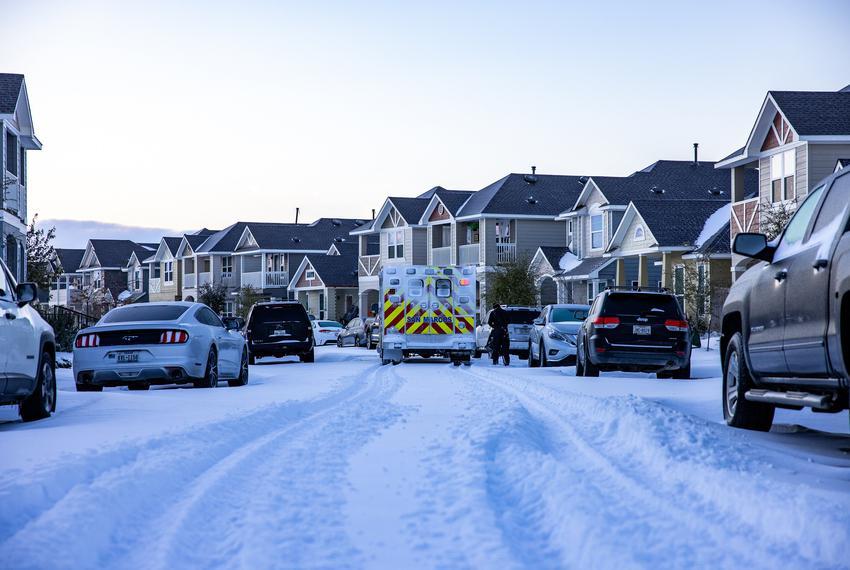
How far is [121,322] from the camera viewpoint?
17016 mm

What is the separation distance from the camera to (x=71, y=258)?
385 ft

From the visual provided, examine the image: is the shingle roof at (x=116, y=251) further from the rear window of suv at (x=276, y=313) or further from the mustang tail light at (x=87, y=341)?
the mustang tail light at (x=87, y=341)

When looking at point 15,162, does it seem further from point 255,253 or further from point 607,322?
point 255,253

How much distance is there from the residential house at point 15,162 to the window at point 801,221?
92.2 feet

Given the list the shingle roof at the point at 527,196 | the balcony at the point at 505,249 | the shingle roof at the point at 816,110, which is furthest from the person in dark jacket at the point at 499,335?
the shingle roof at the point at 527,196

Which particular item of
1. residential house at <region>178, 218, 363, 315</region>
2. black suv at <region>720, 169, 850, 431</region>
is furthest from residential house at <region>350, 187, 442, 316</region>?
black suv at <region>720, 169, 850, 431</region>

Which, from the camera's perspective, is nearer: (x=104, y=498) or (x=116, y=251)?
(x=104, y=498)

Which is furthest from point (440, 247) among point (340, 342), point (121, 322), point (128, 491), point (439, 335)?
point (128, 491)

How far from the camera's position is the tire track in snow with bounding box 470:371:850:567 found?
17.8 ft

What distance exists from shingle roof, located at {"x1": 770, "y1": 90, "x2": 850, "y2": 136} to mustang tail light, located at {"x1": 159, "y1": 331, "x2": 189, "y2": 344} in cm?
2333

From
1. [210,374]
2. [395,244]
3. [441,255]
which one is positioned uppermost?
[395,244]

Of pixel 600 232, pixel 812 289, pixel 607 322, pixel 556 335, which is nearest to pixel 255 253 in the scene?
pixel 600 232

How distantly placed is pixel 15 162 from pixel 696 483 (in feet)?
111

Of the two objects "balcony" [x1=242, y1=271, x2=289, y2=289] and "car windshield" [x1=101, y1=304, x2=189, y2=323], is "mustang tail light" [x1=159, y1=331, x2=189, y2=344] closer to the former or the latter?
"car windshield" [x1=101, y1=304, x2=189, y2=323]
